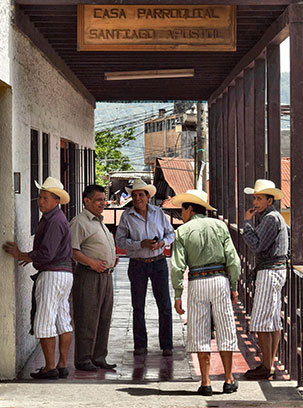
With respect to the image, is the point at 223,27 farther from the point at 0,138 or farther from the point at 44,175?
the point at 44,175

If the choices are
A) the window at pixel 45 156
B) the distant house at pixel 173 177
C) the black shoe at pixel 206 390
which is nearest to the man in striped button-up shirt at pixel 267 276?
the black shoe at pixel 206 390

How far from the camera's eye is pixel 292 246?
739cm

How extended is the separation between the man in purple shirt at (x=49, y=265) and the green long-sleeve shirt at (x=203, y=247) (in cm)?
108

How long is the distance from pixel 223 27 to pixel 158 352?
3441mm

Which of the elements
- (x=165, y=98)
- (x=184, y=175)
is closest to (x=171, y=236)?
(x=165, y=98)

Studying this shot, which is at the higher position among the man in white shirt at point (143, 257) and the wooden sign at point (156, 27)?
the wooden sign at point (156, 27)

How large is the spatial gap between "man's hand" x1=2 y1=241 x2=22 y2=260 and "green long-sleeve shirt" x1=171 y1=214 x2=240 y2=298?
4.59 feet

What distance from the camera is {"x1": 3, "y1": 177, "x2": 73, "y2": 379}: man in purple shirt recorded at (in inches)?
278

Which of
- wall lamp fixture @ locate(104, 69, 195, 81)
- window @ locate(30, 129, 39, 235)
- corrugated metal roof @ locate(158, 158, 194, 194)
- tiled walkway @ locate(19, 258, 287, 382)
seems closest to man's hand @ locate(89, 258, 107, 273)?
tiled walkway @ locate(19, 258, 287, 382)

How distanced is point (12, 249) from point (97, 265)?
0.87 meters

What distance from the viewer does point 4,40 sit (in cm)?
700

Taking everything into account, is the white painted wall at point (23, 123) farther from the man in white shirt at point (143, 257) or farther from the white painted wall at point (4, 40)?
the man in white shirt at point (143, 257)

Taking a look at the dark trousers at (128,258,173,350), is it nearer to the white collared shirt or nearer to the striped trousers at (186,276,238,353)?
the white collared shirt

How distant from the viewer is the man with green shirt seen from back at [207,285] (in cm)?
669
